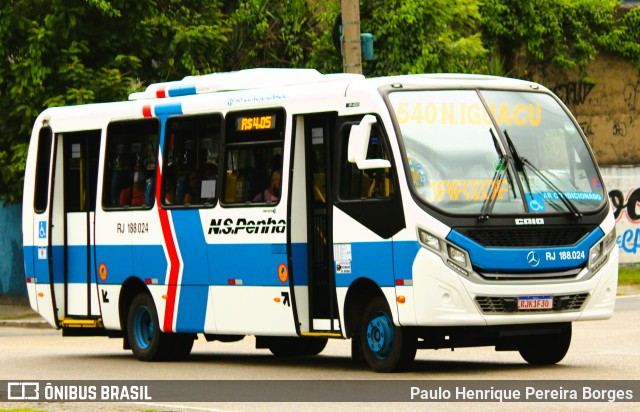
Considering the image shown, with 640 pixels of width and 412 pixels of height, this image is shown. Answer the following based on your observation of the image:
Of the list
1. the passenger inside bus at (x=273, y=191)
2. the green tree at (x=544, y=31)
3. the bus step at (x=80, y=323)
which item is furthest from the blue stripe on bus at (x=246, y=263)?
the green tree at (x=544, y=31)

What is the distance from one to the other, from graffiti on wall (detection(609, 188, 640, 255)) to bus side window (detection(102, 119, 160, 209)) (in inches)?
725

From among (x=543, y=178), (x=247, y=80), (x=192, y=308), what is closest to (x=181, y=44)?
(x=247, y=80)

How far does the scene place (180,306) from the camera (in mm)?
18203

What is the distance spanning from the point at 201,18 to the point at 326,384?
57.2 ft

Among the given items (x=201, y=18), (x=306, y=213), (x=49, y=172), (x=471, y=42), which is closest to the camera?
(x=306, y=213)

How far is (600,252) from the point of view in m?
15.3

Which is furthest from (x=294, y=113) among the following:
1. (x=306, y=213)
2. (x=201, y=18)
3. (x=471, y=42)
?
(x=471, y=42)

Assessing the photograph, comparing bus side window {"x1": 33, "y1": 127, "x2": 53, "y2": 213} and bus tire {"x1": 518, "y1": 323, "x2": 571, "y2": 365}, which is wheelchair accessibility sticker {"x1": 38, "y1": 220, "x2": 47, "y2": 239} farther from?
bus tire {"x1": 518, "y1": 323, "x2": 571, "y2": 365}

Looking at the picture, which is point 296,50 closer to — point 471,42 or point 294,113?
point 471,42

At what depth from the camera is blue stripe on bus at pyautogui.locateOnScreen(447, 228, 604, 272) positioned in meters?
14.6

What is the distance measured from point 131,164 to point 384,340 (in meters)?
5.19

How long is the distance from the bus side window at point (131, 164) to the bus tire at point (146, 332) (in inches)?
45.3

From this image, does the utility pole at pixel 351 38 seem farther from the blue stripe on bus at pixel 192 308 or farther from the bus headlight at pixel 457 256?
the bus headlight at pixel 457 256

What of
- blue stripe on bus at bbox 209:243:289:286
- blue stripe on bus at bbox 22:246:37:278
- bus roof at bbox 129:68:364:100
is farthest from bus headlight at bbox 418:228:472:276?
blue stripe on bus at bbox 22:246:37:278
